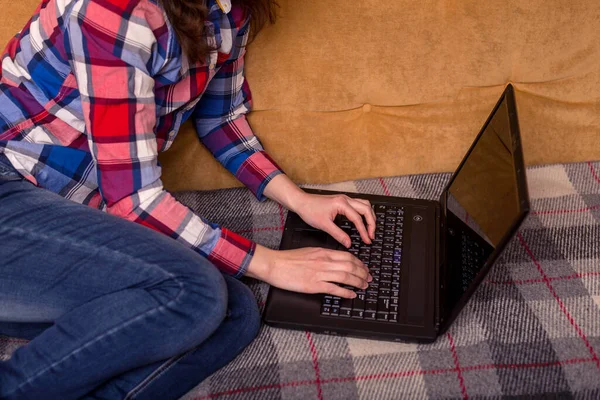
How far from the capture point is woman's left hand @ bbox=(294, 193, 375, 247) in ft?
4.08

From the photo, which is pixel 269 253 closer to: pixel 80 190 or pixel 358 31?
pixel 80 190

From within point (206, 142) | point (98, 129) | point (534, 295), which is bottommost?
point (534, 295)

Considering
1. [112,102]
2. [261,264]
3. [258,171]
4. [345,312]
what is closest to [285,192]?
[258,171]

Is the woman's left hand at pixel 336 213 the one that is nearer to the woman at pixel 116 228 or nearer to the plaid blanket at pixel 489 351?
the woman at pixel 116 228

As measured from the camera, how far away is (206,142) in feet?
4.64

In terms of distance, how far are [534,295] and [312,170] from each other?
53 cm

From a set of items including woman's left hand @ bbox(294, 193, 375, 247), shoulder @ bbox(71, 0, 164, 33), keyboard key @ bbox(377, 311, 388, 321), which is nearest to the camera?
shoulder @ bbox(71, 0, 164, 33)

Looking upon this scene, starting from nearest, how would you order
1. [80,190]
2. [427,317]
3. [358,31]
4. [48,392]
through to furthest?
1. [48,392]
2. [427,317]
3. [80,190]
4. [358,31]

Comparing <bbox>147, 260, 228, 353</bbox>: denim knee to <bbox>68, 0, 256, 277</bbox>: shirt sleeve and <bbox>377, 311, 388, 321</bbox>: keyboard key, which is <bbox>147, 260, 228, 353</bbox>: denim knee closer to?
<bbox>68, 0, 256, 277</bbox>: shirt sleeve

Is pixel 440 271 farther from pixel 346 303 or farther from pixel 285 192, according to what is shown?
pixel 285 192

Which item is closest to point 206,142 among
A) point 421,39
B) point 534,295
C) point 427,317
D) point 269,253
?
point 269,253

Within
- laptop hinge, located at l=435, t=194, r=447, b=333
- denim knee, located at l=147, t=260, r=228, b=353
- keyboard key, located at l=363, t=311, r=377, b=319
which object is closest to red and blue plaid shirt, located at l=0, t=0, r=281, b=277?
denim knee, located at l=147, t=260, r=228, b=353

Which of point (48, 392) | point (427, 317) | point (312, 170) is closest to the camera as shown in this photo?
point (48, 392)

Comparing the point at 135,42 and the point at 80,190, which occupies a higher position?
the point at 135,42
